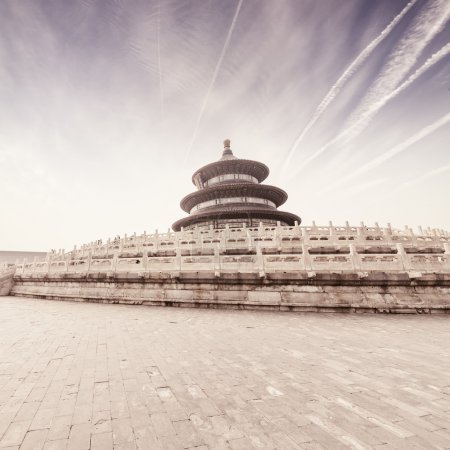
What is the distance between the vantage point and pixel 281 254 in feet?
42.1

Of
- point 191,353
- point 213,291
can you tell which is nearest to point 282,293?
point 213,291

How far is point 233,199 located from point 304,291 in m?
23.8

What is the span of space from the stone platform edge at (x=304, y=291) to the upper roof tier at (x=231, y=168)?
27.2 meters

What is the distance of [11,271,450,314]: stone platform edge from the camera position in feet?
30.9

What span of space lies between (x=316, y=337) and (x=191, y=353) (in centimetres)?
299

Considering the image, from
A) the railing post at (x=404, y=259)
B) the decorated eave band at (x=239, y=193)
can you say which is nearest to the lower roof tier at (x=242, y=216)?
the decorated eave band at (x=239, y=193)

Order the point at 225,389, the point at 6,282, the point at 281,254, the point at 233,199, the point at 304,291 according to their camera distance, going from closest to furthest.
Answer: the point at 225,389, the point at 304,291, the point at 281,254, the point at 6,282, the point at 233,199

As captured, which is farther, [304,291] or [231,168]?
[231,168]

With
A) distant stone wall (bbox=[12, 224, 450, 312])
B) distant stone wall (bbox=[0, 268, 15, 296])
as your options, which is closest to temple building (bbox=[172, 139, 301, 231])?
distant stone wall (bbox=[12, 224, 450, 312])

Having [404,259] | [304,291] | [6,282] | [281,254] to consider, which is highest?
[281,254]

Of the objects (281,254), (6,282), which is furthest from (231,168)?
(6,282)

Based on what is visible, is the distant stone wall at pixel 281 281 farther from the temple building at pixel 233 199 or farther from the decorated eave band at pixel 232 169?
the decorated eave band at pixel 232 169

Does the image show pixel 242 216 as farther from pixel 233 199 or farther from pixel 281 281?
pixel 281 281

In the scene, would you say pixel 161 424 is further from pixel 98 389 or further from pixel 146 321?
pixel 146 321
